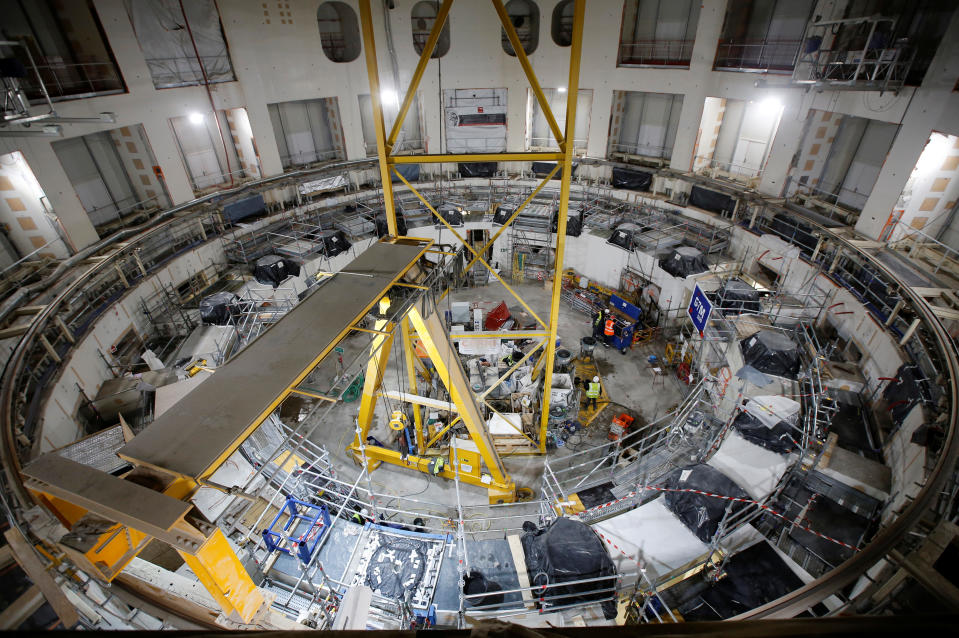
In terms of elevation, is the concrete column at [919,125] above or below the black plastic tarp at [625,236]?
above

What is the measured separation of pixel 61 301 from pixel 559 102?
19977 mm

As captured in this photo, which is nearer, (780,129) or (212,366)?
(212,366)

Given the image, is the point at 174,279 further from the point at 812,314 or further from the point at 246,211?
the point at 812,314

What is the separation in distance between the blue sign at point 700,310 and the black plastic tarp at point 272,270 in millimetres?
12229

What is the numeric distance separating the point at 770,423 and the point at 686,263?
23.6 ft

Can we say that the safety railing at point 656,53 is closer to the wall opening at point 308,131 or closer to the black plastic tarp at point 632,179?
the black plastic tarp at point 632,179

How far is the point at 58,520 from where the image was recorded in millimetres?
4117

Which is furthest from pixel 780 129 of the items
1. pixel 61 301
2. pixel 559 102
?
pixel 61 301

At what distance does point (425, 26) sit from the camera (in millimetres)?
20234

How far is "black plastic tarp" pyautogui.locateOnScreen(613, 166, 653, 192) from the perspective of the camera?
19.1 metres

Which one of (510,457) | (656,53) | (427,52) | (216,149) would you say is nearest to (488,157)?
(427,52)

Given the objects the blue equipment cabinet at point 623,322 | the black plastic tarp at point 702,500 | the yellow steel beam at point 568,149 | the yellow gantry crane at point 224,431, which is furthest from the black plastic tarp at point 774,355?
the blue equipment cabinet at point 623,322

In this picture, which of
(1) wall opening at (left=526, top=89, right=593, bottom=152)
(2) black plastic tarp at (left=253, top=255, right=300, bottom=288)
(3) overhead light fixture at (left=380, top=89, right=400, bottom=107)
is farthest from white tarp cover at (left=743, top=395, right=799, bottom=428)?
(3) overhead light fixture at (left=380, top=89, right=400, bottom=107)

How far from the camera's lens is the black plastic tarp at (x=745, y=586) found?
240 inches
